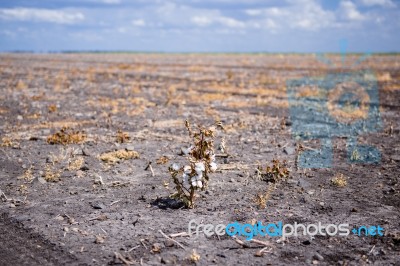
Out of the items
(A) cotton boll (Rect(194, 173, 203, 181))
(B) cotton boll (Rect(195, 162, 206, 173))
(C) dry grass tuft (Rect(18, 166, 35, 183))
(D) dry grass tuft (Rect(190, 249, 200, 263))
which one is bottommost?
(D) dry grass tuft (Rect(190, 249, 200, 263))

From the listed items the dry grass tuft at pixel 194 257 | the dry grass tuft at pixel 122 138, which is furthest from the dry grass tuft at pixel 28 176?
the dry grass tuft at pixel 194 257

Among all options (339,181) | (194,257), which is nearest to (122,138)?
(339,181)

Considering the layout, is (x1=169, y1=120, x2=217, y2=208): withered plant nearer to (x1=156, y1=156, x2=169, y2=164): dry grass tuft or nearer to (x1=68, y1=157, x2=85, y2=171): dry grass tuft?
(x1=156, y1=156, x2=169, y2=164): dry grass tuft

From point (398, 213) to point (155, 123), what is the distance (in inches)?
304

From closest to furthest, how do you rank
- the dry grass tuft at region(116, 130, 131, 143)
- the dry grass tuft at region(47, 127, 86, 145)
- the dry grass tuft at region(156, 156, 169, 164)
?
the dry grass tuft at region(156, 156, 169, 164) → the dry grass tuft at region(47, 127, 86, 145) → the dry grass tuft at region(116, 130, 131, 143)

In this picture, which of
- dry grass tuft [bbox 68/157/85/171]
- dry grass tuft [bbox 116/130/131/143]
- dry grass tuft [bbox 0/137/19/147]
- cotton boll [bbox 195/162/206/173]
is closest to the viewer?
cotton boll [bbox 195/162/206/173]

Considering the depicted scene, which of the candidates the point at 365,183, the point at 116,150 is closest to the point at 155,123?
the point at 116,150

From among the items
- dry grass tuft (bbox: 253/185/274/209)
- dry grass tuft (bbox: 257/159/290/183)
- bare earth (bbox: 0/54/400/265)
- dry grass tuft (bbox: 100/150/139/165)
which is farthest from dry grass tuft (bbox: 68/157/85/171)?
dry grass tuft (bbox: 253/185/274/209)

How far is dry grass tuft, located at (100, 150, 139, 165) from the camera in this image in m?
7.66

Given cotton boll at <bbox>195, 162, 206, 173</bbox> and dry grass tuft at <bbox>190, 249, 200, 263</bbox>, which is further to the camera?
cotton boll at <bbox>195, 162, 206, 173</bbox>

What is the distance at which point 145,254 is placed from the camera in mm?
4305

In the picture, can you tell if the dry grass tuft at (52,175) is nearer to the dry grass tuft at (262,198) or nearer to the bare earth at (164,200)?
the bare earth at (164,200)

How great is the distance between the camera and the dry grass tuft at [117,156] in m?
7.66

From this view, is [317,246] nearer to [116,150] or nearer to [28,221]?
[28,221]
